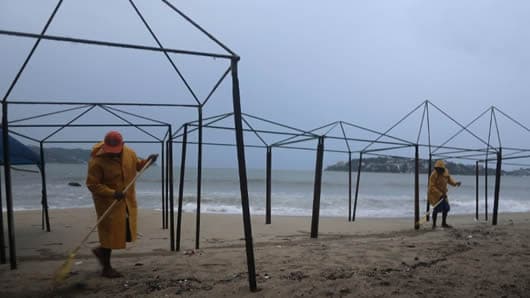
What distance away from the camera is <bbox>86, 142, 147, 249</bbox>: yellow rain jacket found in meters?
4.69

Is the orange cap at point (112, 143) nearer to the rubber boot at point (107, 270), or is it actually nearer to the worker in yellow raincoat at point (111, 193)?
the worker in yellow raincoat at point (111, 193)

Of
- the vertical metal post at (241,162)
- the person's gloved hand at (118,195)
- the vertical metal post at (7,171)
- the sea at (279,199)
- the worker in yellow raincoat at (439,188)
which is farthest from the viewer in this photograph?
the sea at (279,199)

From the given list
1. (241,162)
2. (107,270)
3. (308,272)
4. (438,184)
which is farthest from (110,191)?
(438,184)

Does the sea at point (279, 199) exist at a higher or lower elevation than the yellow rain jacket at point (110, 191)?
lower

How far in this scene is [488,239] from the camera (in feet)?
24.7

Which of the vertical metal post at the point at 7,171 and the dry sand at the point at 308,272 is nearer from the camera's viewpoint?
the dry sand at the point at 308,272

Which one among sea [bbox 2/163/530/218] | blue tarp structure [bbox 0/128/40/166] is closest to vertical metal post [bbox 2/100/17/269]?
blue tarp structure [bbox 0/128/40/166]

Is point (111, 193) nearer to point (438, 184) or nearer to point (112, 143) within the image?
point (112, 143)

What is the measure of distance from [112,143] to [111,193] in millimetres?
551

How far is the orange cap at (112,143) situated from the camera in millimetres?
4715

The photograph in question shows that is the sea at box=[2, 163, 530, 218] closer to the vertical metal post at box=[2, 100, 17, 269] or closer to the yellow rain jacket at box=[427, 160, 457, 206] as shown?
the yellow rain jacket at box=[427, 160, 457, 206]

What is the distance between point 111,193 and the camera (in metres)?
4.64

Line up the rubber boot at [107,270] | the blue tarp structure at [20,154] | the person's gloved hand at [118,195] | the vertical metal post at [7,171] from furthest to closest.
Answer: the blue tarp structure at [20,154], the vertical metal post at [7,171], the rubber boot at [107,270], the person's gloved hand at [118,195]

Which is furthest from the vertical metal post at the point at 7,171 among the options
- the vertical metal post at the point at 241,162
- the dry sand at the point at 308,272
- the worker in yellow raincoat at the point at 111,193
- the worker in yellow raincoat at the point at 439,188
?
the worker in yellow raincoat at the point at 439,188
